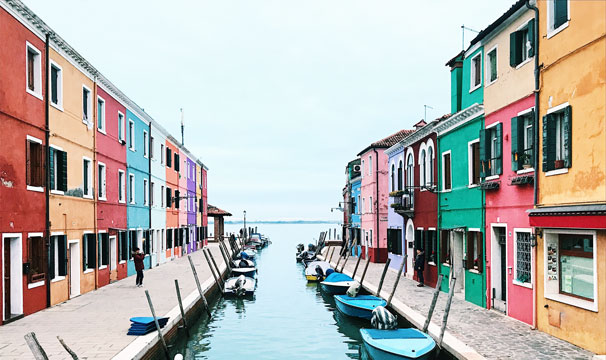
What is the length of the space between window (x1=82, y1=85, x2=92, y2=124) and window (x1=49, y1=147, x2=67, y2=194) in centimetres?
273

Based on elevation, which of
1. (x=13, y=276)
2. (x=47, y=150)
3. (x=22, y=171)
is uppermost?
(x=47, y=150)

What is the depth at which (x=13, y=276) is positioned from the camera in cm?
1453

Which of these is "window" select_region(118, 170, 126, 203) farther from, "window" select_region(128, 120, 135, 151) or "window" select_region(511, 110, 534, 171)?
"window" select_region(511, 110, 534, 171)

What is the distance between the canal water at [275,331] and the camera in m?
15.0

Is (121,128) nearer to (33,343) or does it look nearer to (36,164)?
(36,164)

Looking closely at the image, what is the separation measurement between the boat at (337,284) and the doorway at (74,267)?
35.3ft

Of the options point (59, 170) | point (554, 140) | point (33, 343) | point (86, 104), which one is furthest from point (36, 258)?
point (554, 140)

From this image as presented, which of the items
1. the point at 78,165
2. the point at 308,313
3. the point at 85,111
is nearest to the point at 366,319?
the point at 308,313

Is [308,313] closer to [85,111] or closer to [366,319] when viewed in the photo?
[366,319]

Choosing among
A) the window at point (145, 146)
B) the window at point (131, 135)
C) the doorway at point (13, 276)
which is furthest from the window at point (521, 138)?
the window at point (145, 146)

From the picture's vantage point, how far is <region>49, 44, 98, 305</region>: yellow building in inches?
685

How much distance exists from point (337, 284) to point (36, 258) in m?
12.9

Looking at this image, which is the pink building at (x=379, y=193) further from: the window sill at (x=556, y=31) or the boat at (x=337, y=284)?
the window sill at (x=556, y=31)

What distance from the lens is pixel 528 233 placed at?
1364 centimetres
